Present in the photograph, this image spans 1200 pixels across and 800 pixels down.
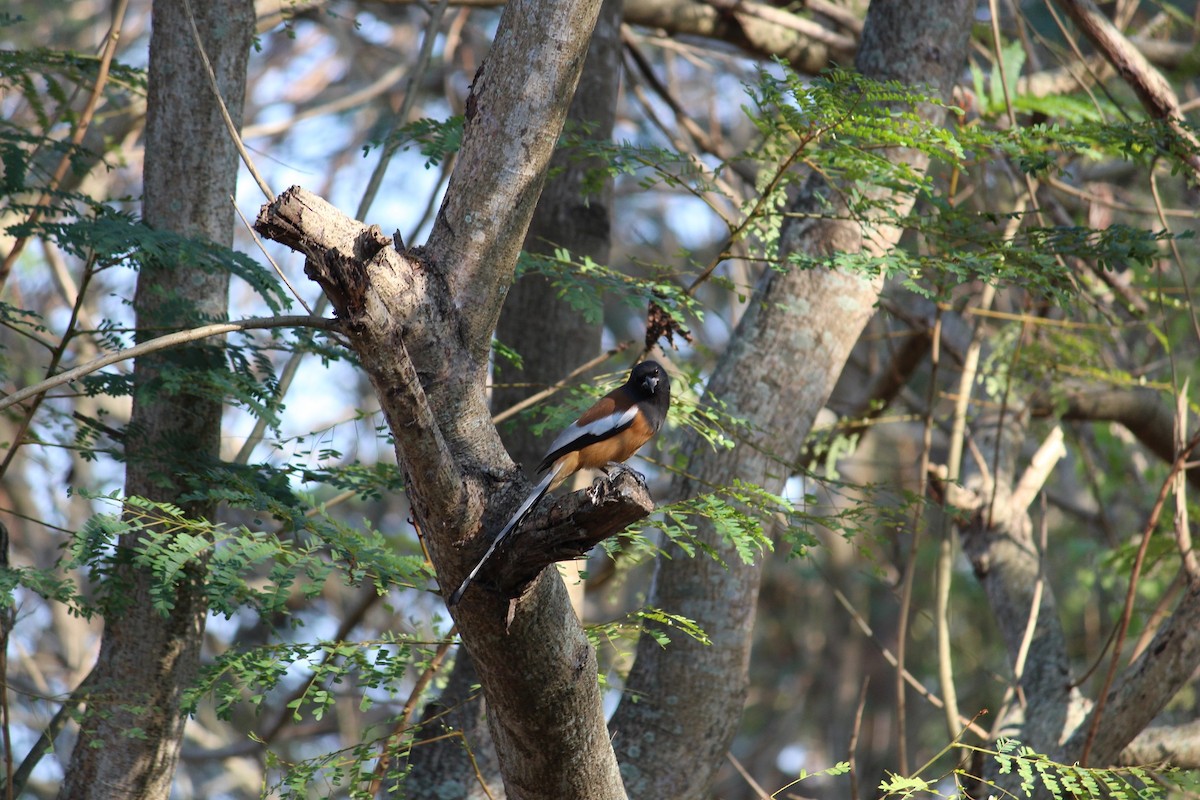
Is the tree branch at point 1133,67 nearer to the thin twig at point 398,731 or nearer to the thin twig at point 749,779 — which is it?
the thin twig at point 749,779

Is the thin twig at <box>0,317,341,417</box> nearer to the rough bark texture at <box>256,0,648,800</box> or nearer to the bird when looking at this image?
the rough bark texture at <box>256,0,648,800</box>

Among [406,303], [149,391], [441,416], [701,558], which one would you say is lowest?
[701,558]

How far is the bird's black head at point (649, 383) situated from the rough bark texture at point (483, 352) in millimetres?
907

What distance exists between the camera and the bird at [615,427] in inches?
124

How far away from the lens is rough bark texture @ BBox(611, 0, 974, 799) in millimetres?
3893

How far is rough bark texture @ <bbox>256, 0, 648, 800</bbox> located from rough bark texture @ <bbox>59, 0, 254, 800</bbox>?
4.30 ft

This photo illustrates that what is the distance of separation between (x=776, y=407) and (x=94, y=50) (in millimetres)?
3946

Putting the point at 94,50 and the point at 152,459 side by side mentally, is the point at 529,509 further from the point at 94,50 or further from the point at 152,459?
the point at 94,50

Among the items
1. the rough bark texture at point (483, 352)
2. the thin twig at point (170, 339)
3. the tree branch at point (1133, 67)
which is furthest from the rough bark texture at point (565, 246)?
the thin twig at point (170, 339)

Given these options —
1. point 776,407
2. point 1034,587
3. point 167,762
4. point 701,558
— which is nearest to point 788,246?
point 776,407

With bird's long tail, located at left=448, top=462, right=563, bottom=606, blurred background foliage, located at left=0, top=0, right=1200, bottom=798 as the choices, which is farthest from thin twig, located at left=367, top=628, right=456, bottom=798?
bird's long tail, located at left=448, top=462, right=563, bottom=606

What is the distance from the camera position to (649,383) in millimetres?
3318

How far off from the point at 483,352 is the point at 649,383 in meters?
0.96

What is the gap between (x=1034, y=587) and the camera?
5.16 meters
